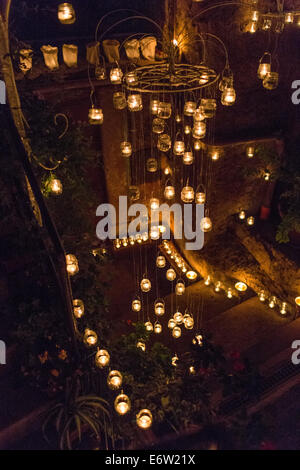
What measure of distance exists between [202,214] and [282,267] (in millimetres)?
2165

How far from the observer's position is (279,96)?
7734mm

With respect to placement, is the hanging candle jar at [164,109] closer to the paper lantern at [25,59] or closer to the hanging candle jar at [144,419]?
the paper lantern at [25,59]

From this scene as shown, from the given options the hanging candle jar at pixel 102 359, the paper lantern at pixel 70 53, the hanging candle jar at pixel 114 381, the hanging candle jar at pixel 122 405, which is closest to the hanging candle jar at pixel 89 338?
the hanging candle jar at pixel 102 359

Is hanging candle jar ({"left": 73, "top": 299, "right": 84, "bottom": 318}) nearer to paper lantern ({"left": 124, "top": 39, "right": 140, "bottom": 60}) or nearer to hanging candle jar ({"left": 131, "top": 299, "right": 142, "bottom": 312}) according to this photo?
hanging candle jar ({"left": 131, "top": 299, "right": 142, "bottom": 312})

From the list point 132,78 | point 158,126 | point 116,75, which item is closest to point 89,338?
point 158,126

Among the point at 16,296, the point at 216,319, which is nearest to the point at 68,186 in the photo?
the point at 16,296

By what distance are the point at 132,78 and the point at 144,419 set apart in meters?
4.15

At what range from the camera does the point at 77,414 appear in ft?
15.7

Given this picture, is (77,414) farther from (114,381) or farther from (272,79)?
(272,79)

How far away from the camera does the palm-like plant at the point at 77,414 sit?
4.75 m

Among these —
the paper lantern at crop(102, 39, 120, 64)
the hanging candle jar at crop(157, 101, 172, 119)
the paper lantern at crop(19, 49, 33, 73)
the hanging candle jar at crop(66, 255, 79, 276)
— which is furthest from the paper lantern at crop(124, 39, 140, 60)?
the hanging candle jar at crop(66, 255, 79, 276)

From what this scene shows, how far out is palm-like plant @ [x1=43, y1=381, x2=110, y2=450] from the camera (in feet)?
15.6

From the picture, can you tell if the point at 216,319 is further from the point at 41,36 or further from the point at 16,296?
the point at 41,36

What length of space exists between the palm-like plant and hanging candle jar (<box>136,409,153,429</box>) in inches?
21.7
